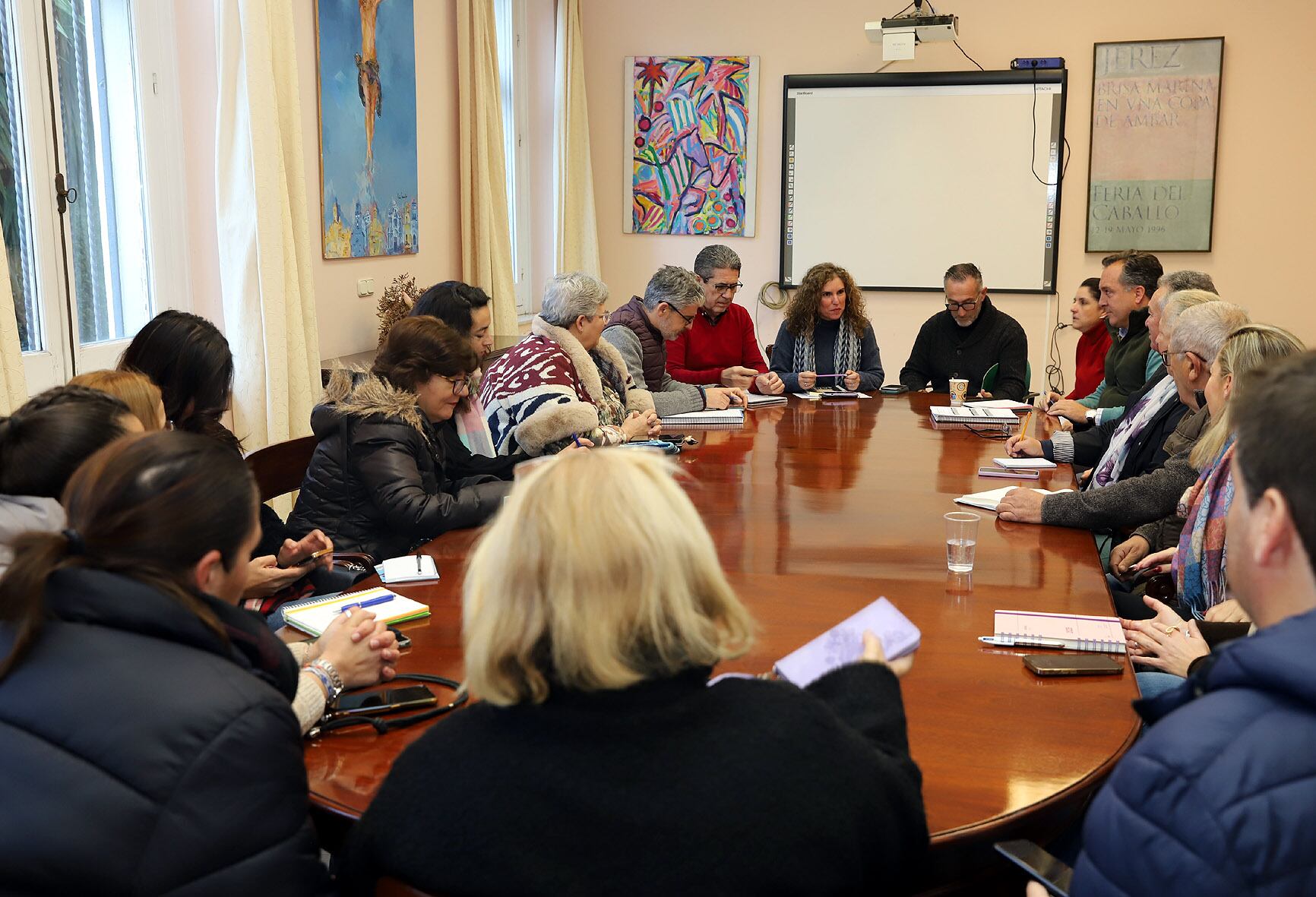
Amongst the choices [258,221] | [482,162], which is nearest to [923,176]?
[482,162]

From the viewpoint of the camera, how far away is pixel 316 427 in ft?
9.37

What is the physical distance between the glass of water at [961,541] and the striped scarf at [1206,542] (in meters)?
0.58

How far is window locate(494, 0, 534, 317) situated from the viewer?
6871mm

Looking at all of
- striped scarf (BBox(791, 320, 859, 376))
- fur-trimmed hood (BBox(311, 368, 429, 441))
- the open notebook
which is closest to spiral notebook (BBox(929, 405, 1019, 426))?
striped scarf (BBox(791, 320, 859, 376))

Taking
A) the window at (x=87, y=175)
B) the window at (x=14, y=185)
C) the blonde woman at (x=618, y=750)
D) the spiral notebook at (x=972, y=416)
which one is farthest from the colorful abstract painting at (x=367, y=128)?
the blonde woman at (x=618, y=750)

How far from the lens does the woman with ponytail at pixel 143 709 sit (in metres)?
1.18

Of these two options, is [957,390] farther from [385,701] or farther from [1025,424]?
[385,701]

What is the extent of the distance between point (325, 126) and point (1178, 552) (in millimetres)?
3750

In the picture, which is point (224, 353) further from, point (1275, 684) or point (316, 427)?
point (1275, 684)

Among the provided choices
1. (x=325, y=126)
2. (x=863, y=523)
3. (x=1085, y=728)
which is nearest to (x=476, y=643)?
(x=1085, y=728)

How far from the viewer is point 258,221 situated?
409 centimetres

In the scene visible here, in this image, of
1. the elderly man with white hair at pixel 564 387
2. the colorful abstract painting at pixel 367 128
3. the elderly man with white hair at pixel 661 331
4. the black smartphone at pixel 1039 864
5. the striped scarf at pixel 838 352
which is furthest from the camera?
the striped scarf at pixel 838 352

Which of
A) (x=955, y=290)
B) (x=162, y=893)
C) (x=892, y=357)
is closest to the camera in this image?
(x=162, y=893)

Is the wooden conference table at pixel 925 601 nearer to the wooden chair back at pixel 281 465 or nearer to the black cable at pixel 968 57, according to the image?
the wooden chair back at pixel 281 465
